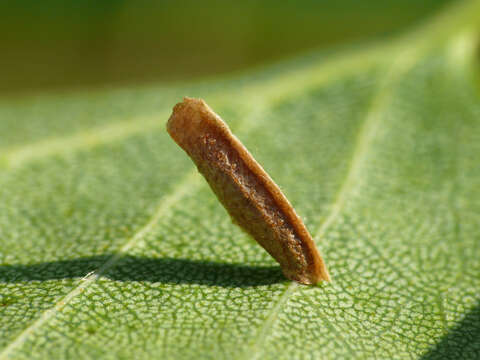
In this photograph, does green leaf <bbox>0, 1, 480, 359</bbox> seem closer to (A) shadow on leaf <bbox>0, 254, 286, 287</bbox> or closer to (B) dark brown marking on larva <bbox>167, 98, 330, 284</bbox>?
(A) shadow on leaf <bbox>0, 254, 286, 287</bbox>

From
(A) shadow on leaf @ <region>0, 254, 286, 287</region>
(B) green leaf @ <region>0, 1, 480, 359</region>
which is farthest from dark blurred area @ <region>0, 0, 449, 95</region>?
(A) shadow on leaf @ <region>0, 254, 286, 287</region>

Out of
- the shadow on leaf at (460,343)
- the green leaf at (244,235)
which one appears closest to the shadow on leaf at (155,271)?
the green leaf at (244,235)

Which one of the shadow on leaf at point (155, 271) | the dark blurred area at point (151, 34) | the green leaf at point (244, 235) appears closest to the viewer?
the green leaf at point (244, 235)

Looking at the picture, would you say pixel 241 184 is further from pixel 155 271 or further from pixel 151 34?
pixel 151 34

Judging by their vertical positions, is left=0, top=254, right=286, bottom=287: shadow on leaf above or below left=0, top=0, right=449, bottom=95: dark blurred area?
below

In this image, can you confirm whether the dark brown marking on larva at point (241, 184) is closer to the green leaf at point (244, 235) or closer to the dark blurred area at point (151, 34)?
the green leaf at point (244, 235)

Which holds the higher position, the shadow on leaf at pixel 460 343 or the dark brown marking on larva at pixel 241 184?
the dark brown marking on larva at pixel 241 184

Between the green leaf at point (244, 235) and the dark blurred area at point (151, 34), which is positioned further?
the dark blurred area at point (151, 34)
